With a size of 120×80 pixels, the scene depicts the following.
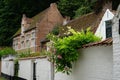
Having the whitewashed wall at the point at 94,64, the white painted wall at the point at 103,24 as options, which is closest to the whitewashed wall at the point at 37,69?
the whitewashed wall at the point at 94,64

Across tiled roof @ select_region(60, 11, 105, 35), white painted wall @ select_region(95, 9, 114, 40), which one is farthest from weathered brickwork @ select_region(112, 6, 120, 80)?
tiled roof @ select_region(60, 11, 105, 35)

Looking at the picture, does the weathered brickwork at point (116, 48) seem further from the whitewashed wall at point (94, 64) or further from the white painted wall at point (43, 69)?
the white painted wall at point (43, 69)

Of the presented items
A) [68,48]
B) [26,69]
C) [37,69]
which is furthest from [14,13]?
[68,48]

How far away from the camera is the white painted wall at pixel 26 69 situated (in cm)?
2309

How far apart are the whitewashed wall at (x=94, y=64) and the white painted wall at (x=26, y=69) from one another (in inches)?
343

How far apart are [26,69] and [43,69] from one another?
4.83 meters

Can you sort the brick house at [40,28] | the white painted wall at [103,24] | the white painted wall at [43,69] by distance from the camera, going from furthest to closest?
the brick house at [40,28]
the white painted wall at [103,24]
the white painted wall at [43,69]

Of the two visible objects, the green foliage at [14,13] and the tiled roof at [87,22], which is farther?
the green foliage at [14,13]

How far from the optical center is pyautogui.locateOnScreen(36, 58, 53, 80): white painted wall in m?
18.8

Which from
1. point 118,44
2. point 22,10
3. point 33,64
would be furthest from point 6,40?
point 118,44

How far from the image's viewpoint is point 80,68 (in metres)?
13.5

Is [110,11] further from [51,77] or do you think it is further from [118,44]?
[118,44]

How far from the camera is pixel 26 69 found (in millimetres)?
24562

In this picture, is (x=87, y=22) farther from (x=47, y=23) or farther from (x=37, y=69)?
(x=47, y=23)
